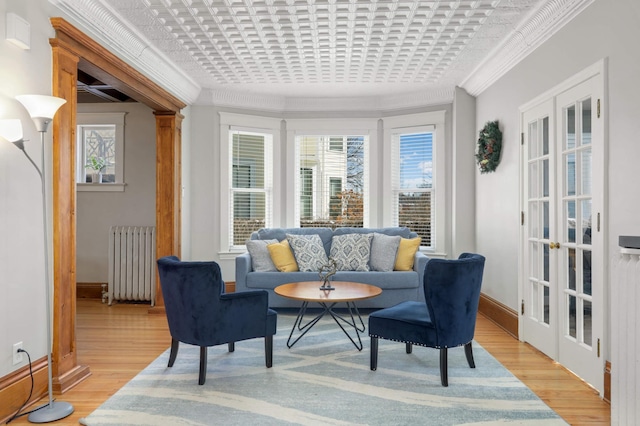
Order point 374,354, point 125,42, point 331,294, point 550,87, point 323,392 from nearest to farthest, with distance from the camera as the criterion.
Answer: point 323,392 < point 374,354 < point 550,87 < point 331,294 < point 125,42

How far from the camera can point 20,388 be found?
280cm

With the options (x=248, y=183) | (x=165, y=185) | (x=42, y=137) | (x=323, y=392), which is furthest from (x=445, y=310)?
(x=248, y=183)

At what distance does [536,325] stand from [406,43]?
2838 mm

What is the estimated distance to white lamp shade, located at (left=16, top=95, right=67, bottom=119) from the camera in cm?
267

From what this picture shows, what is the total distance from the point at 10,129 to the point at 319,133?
4.44 metres

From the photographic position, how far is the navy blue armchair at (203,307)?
3227 millimetres

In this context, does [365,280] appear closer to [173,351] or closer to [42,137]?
[173,351]

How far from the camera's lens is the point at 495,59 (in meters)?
4.73

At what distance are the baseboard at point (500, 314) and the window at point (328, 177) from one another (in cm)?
206

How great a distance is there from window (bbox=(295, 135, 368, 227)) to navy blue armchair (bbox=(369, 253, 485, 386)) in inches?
133

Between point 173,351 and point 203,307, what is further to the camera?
point 173,351

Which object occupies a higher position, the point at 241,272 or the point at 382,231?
the point at 382,231

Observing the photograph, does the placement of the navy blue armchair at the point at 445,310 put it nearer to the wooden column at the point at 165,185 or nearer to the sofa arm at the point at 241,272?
the sofa arm at the point at 241,272

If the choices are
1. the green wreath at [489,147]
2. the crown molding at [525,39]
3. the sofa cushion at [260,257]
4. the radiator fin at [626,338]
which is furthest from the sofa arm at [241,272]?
the radiator fin at [626,338]
